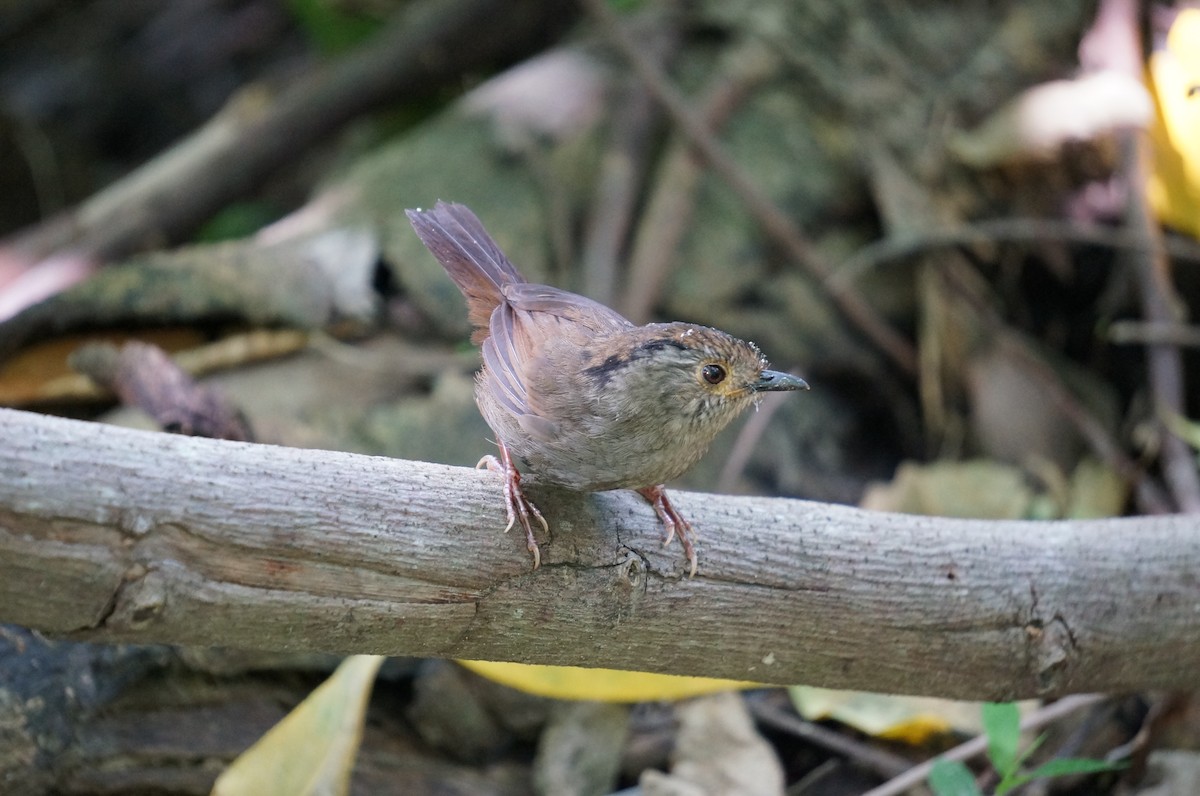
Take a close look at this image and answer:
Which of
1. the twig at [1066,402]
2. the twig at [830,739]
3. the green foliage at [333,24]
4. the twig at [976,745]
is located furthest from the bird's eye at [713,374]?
the green foliage at [333,24]

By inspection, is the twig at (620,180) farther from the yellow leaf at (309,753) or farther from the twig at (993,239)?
the yellow leaf at (309,753)

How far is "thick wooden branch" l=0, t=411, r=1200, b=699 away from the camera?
1.87 meters

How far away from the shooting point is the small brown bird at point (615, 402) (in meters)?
2.24

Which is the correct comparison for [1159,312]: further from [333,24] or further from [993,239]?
[333,24]

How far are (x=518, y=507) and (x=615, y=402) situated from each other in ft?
0.97

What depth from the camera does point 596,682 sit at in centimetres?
278

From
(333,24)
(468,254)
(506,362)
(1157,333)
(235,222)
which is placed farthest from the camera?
(333,24)

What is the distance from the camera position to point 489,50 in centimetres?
566

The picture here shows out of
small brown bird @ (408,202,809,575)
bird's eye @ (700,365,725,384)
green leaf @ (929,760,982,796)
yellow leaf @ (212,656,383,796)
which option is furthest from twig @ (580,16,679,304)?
green leaf @ (929,760,982,796)

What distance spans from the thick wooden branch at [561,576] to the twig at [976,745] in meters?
0.41

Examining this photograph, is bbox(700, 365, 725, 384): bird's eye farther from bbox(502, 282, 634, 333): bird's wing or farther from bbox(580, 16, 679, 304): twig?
bbox(580, 16, 679, 304): twig

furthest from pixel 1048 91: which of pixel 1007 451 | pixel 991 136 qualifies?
pixel 1007 451

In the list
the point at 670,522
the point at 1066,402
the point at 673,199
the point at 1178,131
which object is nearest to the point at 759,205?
the point at 673,199

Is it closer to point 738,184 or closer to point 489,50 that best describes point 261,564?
point 738,184
